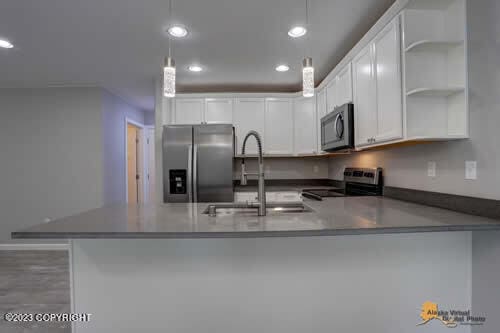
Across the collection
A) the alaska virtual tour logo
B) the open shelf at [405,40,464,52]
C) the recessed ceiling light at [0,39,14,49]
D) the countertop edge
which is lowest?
the alaska virtual tour logo

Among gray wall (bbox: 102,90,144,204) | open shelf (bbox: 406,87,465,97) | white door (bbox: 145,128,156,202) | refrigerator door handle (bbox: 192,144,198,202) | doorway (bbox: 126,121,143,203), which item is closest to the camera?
open shelf (bbox: 406,87,465,97)

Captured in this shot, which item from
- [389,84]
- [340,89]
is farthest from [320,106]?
[389,84]

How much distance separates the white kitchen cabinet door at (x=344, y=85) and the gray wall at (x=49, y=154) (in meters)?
3.36

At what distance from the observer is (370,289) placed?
1438mm

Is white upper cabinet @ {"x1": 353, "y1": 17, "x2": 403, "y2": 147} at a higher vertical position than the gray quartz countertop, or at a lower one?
higher

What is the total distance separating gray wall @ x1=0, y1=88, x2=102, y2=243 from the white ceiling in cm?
29

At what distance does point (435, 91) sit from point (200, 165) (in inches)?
97.9

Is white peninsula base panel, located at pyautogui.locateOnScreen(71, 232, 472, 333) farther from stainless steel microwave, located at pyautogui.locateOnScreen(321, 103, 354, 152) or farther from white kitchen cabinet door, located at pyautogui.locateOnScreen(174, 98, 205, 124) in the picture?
white kitchen cabinet door, located at pyautogui.locateOnScreen(174, 98, 205, 124)

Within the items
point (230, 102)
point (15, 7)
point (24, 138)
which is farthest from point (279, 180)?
point (24, 138)

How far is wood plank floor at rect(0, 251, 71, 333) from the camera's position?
2.02 metres

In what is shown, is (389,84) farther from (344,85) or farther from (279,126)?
(279,126)

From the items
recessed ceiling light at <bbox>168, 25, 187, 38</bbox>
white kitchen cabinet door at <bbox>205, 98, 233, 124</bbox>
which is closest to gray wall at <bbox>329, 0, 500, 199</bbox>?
recessed ceiling light at <bbox>168, 25, 187, 38</bbox>

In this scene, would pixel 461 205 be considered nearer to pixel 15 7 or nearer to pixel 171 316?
pixel 171 316

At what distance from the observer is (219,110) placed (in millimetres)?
3707
